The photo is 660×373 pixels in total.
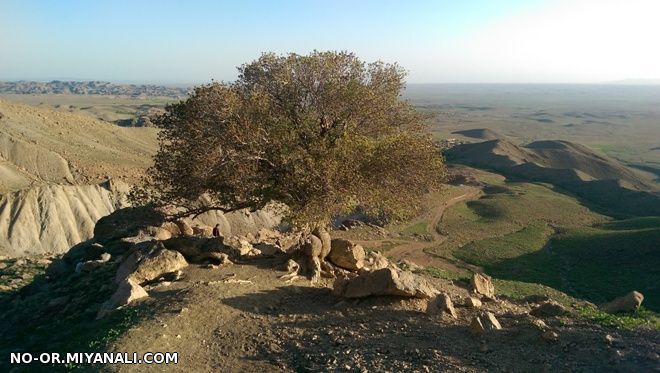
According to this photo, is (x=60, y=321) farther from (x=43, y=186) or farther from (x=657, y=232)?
(x=657, y=232)

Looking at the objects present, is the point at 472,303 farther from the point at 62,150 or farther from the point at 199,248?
the point at 62,150

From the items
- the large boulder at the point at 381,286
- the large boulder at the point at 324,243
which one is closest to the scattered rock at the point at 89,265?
the large boulder at the point at 324,243

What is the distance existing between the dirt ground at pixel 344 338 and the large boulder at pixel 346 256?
3541mm

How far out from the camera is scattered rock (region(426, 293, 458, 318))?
1498 centimetres

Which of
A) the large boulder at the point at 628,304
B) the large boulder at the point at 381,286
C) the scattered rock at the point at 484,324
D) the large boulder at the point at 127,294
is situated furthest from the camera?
the large boulder at the point at 628,304

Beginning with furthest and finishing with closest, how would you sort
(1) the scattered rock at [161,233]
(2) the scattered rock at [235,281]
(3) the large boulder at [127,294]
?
(1) the scattered rock at [161,233] < (2) the scattered rock at [235,281] < (3) the large boulder at [127,294]

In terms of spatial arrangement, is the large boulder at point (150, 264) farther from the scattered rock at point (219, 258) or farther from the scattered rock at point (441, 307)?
the scattered rock at point (441, 307)

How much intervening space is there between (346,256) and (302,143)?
5056 mm

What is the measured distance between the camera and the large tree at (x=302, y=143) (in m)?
17.8

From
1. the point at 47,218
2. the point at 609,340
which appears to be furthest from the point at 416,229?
the point at 609,340

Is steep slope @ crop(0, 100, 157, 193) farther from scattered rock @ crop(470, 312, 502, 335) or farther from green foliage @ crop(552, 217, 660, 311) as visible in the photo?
green foliage @ crop(552, 217, 660, 311)

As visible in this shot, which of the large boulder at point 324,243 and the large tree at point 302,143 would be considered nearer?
the large tree at point 302,143

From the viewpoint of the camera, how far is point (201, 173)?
17.2 meters

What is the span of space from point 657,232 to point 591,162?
199ft
